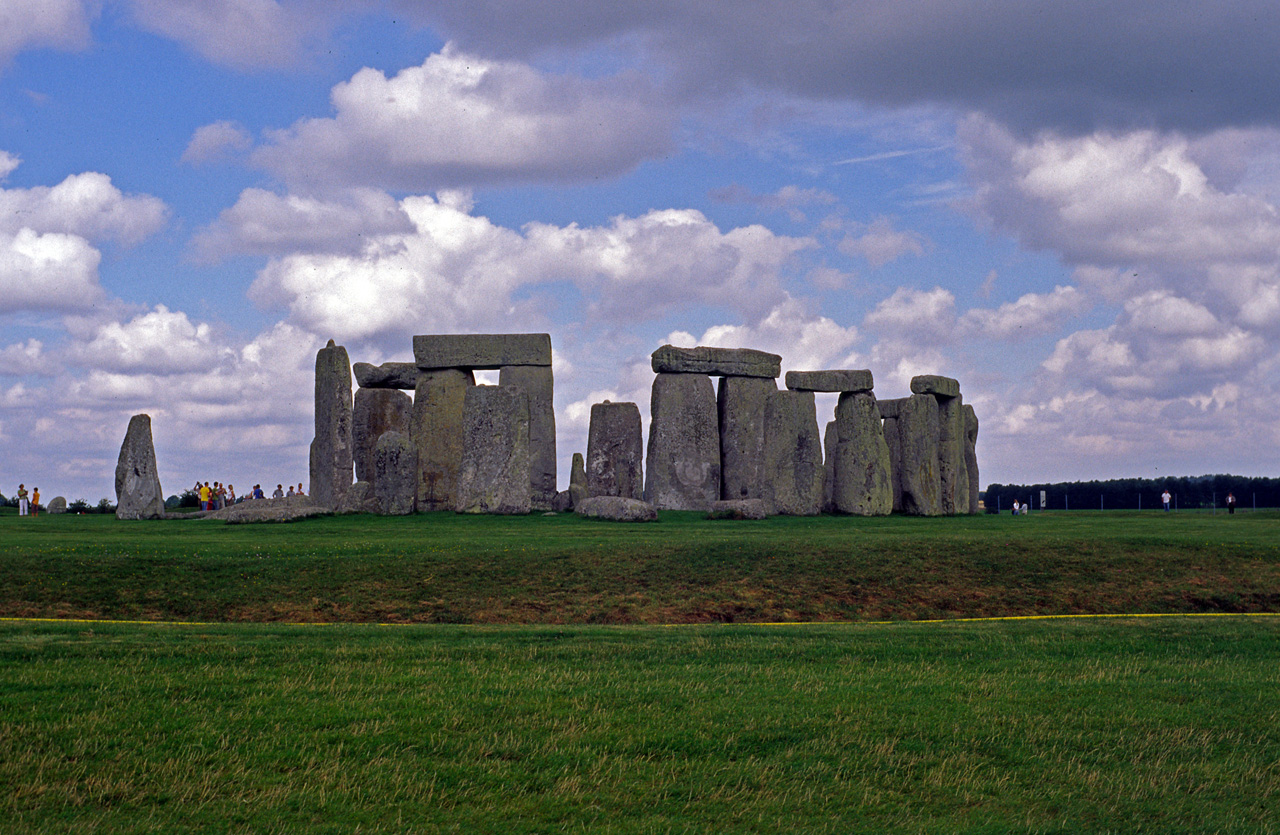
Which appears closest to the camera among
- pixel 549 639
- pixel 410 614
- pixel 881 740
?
pixel 881 740

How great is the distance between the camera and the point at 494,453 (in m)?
30.8

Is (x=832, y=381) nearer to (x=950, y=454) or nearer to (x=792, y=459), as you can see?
(x=792, y=459)

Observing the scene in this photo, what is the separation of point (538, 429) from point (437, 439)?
287 centimetres

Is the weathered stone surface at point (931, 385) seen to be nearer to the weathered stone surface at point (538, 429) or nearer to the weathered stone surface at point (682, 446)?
the weathered stone surface at point (682, 446)

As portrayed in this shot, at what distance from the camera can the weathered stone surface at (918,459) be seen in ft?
113

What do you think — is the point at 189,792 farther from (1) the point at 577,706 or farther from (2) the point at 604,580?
(2) the point at 604,580

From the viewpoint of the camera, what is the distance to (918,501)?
34250mm

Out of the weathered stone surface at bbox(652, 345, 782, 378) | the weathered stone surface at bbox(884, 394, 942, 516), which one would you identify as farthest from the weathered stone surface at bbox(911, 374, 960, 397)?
the weathered stone surface at bbox(652, 345, 782, 378)

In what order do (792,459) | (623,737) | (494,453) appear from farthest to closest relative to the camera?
(792,459) < (494,453) < (623,737)

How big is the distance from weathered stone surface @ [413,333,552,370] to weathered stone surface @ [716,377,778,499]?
5833mm

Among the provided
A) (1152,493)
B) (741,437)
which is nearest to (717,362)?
(741,437)

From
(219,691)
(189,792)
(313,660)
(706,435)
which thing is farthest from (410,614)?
(706,435)

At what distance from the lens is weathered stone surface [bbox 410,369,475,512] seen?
106 ft

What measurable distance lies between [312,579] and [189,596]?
1.84 m
